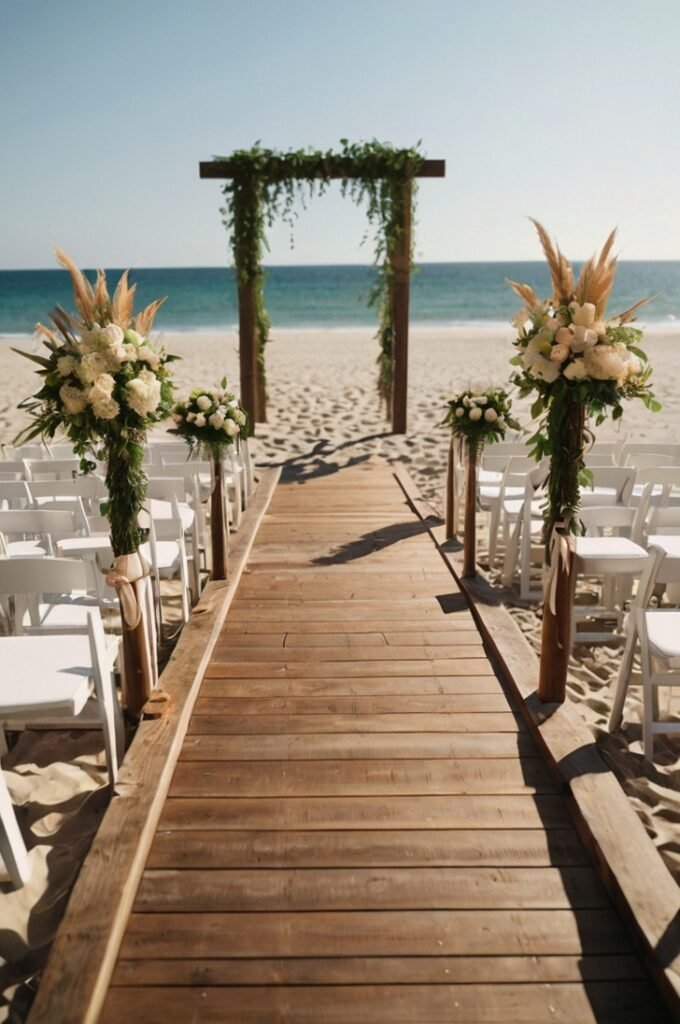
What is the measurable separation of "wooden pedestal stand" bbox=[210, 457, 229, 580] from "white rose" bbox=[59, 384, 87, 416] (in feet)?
6.40

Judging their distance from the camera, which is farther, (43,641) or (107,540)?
(107,540)

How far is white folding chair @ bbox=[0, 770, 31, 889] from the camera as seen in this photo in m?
2.50

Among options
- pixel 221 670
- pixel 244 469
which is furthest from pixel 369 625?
pixel 244 469

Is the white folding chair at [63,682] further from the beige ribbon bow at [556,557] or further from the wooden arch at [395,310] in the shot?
the wooden arch at [395,310]

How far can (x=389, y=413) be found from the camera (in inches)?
449

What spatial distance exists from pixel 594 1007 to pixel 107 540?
10.9ft

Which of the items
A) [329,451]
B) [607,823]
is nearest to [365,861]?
[607,823]

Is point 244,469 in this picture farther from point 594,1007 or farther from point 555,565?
point 594,1007

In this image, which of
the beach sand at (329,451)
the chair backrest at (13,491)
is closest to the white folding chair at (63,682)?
the beach sand at (329,451)

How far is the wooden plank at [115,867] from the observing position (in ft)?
6.60

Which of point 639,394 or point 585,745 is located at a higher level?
point 639,394

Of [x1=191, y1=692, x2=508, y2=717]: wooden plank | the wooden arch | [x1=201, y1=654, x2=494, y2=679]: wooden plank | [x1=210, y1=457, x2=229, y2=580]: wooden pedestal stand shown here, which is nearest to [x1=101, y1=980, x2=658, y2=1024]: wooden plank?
[x1=191, y1=692, x2=508, y2=717]: wooden plank

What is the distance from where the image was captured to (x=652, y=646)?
3234 mm

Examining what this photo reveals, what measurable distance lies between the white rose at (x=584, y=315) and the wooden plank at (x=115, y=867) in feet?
7.54
